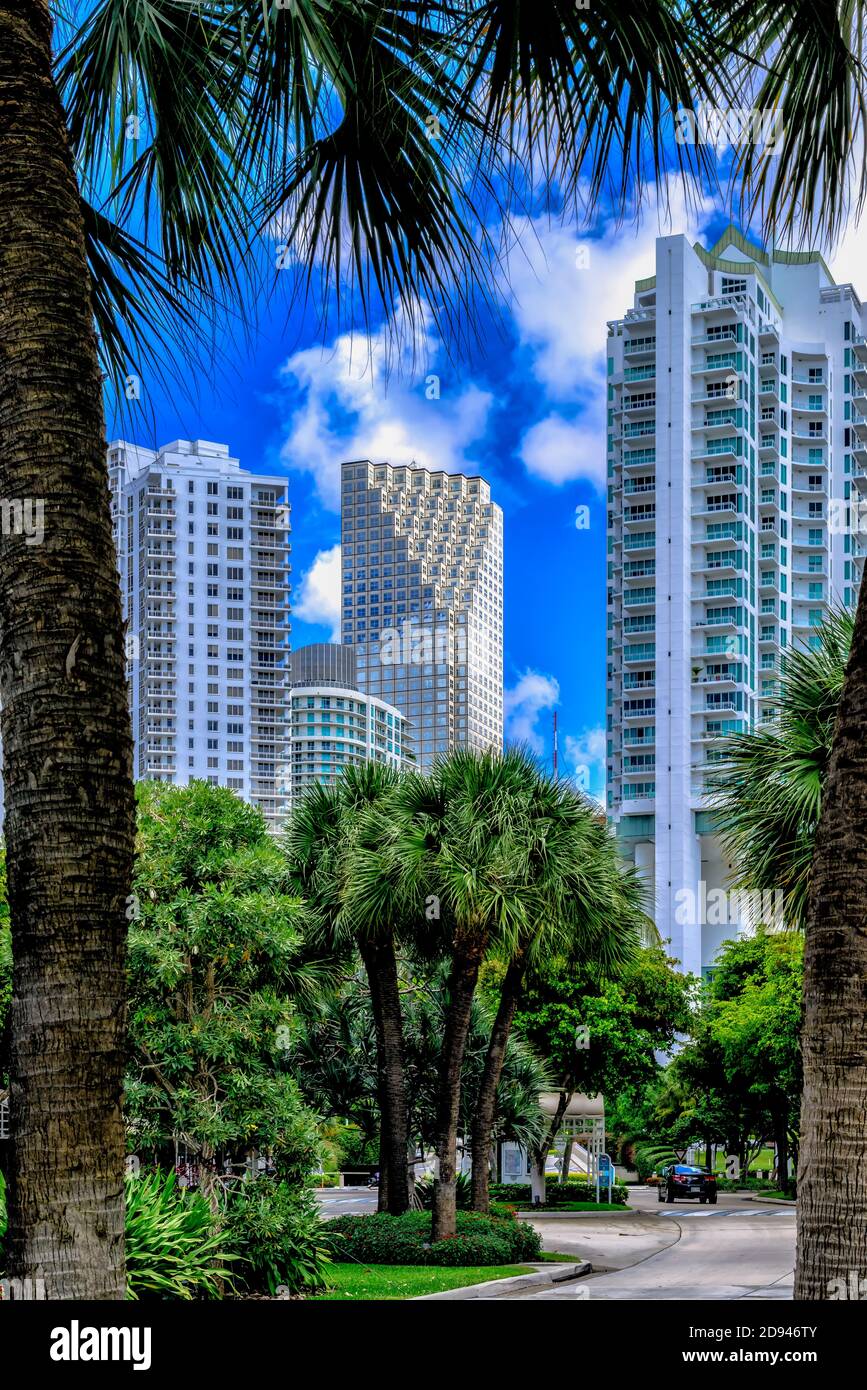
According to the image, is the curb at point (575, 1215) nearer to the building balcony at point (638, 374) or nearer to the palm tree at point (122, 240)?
the palm tree at point (122, 240)

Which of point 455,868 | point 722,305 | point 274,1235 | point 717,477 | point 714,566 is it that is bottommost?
point 274,1235

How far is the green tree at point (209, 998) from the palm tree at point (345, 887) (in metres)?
4.58

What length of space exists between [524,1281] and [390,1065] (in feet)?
15.0

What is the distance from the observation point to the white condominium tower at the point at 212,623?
145500 millimetres

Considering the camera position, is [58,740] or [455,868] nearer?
[58,740]

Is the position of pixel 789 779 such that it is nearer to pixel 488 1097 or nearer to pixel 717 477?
pixel 488 1097

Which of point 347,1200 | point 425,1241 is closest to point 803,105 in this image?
point 425,1241

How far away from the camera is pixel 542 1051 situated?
39.8 meters

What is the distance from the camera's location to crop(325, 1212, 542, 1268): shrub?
21.4 meters

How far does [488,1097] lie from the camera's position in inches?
951

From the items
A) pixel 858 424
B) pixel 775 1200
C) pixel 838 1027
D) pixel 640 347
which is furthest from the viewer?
pixel 858 424
